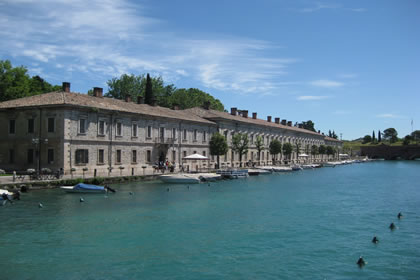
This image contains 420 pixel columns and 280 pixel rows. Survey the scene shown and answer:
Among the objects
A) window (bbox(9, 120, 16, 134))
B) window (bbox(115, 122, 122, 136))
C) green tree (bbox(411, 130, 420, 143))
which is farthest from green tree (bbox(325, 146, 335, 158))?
window (bbox(9, 120, 16, 134))

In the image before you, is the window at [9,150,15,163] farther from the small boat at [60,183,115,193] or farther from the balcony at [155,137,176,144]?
the balcony at [155,137,176,144]

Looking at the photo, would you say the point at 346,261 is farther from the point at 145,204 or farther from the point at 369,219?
the point at 145,204

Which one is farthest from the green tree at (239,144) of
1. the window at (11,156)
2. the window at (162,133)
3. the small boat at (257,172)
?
the window at (11,156)

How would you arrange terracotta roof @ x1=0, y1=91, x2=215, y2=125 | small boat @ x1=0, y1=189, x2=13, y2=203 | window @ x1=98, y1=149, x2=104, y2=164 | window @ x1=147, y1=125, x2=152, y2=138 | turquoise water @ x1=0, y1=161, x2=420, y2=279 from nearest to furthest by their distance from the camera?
turquoise water @ x1=0, y1=161, x2=420, y2=279
small boat @ x1=0, y1=189, x2=13, y2=203
terracotta roof @ x1=0, y1=91, x2=215, y2=125
window @ x1=98, y1=149, x2=104, y2=164
window @ x1=147, y1=125, x2=152, y2=138

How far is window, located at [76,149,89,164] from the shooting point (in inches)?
1487

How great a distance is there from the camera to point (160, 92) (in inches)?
3484

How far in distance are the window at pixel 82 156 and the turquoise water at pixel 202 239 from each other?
9.31 meters

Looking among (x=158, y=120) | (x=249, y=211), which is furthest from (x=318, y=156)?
(x=249, y=211)

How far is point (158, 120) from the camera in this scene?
4909cm

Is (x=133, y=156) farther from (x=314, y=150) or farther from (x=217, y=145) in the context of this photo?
(x=314, y=150)

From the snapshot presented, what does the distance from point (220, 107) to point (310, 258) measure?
84.6m

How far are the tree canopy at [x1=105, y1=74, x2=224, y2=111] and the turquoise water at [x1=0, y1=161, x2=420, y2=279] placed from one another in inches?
1943

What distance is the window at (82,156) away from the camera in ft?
124

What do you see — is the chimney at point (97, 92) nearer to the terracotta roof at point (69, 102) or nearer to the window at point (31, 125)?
the terracotta roof at point (69, 102)
